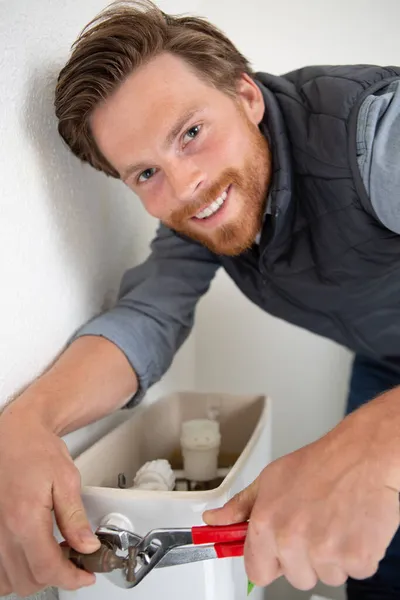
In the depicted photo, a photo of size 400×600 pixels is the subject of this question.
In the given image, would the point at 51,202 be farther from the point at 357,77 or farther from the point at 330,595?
the point at 330,595

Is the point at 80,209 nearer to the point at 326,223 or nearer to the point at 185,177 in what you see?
the point at 185,177

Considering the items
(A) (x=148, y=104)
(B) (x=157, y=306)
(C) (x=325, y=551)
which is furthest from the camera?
(B) (x=157, y=306)

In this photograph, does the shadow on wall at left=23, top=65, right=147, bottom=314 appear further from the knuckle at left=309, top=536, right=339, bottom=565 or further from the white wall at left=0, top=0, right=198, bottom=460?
the knuckle at left=309, top=536, right=339, bottom=565

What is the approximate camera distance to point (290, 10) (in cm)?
97

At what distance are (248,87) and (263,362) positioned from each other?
0.54 metres

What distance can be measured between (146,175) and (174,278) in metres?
0.16

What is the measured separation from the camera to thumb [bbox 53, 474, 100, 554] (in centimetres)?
43

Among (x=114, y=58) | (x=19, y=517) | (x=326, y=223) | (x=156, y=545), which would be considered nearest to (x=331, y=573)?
(x=156, y=545)

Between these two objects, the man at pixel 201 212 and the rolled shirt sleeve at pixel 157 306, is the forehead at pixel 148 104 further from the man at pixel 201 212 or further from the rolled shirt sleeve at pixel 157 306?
the rolled shirt sleeve at pixel 157 306

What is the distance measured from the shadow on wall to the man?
0.02 metres

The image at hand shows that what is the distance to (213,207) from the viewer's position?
2.09 feet

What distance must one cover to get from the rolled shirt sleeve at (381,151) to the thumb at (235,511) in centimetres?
30

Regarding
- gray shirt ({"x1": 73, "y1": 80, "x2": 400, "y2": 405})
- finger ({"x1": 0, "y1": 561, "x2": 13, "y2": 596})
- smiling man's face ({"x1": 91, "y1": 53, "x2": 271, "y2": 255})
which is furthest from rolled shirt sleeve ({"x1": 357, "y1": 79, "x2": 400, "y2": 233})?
finger ({"x1": 0, "y1": 561, "x2": 13, "y2": 596})

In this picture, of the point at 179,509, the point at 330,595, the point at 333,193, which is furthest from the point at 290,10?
the point at 330,595
